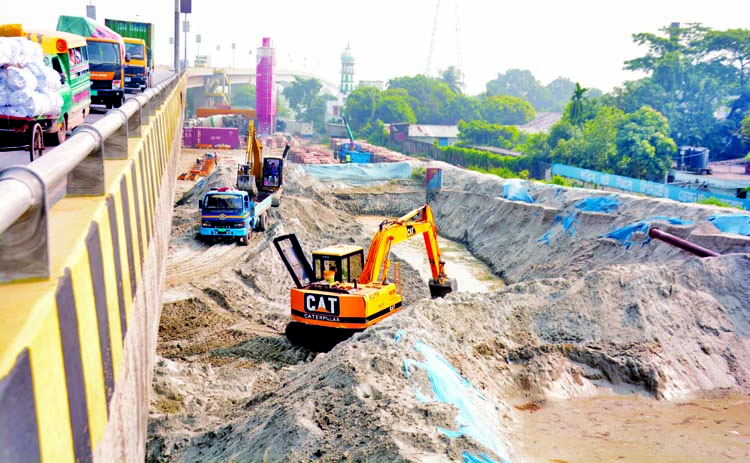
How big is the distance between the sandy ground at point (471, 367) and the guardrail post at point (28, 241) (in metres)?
7.54

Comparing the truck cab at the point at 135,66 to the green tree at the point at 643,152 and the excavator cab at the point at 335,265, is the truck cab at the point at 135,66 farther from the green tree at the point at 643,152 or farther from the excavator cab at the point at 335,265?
the green tree at the point at 643,152

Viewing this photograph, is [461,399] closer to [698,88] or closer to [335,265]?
[335,265]

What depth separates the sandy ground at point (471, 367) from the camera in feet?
37.7

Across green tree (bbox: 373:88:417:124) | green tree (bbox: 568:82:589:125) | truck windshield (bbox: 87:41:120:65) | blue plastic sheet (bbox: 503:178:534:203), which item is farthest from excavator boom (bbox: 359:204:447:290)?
green tree (bbox: 373:88:417:124)

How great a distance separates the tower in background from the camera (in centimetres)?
10869

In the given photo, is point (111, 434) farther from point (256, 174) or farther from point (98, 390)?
point (256, 174)

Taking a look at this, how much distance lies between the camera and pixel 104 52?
2564 cm

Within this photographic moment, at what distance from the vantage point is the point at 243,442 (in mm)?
11773

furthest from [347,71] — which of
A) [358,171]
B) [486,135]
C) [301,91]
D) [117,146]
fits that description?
[117,146]

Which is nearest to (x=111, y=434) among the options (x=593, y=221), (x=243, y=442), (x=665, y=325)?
(x=243, y=442)

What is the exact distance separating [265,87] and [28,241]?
109 meters

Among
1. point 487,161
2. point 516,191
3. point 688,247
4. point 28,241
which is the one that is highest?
point 28,241

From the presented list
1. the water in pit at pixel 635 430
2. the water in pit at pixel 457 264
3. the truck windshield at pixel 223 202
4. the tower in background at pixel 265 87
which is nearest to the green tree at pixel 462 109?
the tower in background at pixel 265 87

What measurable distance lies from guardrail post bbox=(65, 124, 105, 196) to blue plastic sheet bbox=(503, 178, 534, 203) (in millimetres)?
41047
